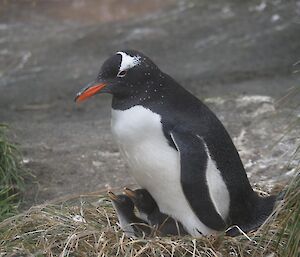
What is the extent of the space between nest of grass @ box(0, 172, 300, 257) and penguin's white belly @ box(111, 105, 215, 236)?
108 mm

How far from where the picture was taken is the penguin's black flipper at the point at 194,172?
311 cm

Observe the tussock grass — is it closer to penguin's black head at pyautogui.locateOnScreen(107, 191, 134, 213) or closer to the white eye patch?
penguin's black head at pyautogui.locateOnScreen(107, 191, 134, 213)

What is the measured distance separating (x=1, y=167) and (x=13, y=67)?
9.14ft

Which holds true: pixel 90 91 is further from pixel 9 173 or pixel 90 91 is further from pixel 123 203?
pixel 9 173

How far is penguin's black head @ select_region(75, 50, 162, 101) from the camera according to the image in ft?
10.5

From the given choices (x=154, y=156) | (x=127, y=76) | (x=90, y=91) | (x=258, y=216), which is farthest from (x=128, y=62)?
(x=258, y=216)

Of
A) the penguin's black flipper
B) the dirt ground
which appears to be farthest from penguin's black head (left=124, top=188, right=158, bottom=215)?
the dirt ground

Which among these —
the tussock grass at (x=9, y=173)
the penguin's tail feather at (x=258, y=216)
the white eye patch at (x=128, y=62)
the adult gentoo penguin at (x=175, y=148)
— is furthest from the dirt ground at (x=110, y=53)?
the white eye patch at (x=128, y=62)

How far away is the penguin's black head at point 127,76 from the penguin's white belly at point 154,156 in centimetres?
8

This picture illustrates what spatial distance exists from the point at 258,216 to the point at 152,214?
0.44m

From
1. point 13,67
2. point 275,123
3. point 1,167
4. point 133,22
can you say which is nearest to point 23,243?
point 1,167

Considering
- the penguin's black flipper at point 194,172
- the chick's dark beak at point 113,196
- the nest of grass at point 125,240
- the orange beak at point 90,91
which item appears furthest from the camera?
the chick's dark beak at point 113,196

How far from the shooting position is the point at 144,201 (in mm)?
3400

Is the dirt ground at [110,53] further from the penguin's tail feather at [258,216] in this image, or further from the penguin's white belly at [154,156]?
the penguin's white belly at [154,156]
